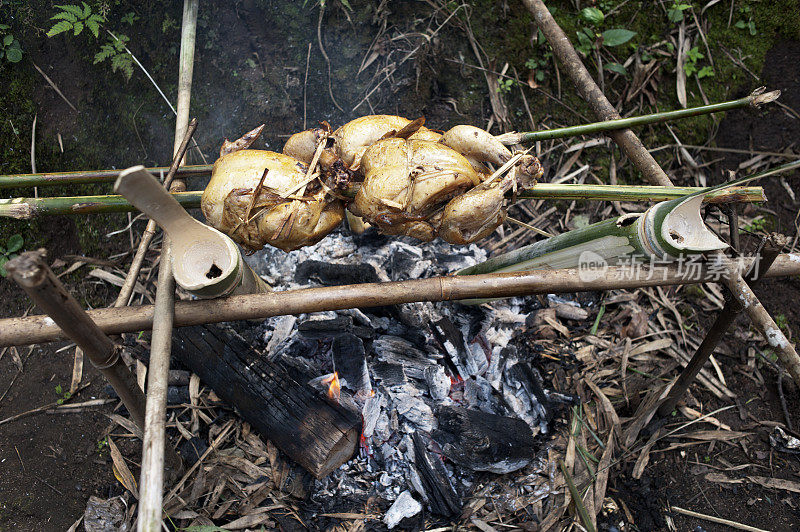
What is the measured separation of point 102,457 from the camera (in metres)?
2.98

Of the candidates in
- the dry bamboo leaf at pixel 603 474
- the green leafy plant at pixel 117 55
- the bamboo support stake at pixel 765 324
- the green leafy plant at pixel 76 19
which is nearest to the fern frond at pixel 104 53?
Result: the green leafy plant at pixel 117 55

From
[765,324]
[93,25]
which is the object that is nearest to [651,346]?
[765,324]

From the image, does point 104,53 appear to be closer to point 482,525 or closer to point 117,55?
point 117,55

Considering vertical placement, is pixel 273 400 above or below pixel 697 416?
above

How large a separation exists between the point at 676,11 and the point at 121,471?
5872 mm

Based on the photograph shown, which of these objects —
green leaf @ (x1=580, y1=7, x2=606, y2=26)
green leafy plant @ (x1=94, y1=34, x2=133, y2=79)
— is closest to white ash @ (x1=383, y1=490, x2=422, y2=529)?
green leafy plant @ (x1=94, y1=34, x2=133, y2=79)

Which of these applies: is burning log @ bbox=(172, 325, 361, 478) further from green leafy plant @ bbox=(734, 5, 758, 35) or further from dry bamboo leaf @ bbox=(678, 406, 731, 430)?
green leafy plant @ bbox=(734, 5, 758, 35)

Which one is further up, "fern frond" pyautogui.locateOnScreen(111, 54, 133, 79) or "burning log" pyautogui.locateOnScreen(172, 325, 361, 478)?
"fern frond" pyautogui.locateOnScreen(111, 54, 133, 79)

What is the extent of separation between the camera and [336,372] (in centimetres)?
309

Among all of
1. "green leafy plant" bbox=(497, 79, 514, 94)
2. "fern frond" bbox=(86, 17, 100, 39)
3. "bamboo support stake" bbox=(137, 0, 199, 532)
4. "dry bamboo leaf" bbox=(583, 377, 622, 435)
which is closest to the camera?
"bamboo support stake" bbox=(137, 0, 199, 532)

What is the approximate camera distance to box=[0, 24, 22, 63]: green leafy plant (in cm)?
352

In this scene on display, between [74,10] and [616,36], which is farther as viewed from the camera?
[616,36]

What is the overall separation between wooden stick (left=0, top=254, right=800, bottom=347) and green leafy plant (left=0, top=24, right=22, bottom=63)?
2.75 metres

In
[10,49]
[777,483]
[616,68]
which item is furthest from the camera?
[616,68]
